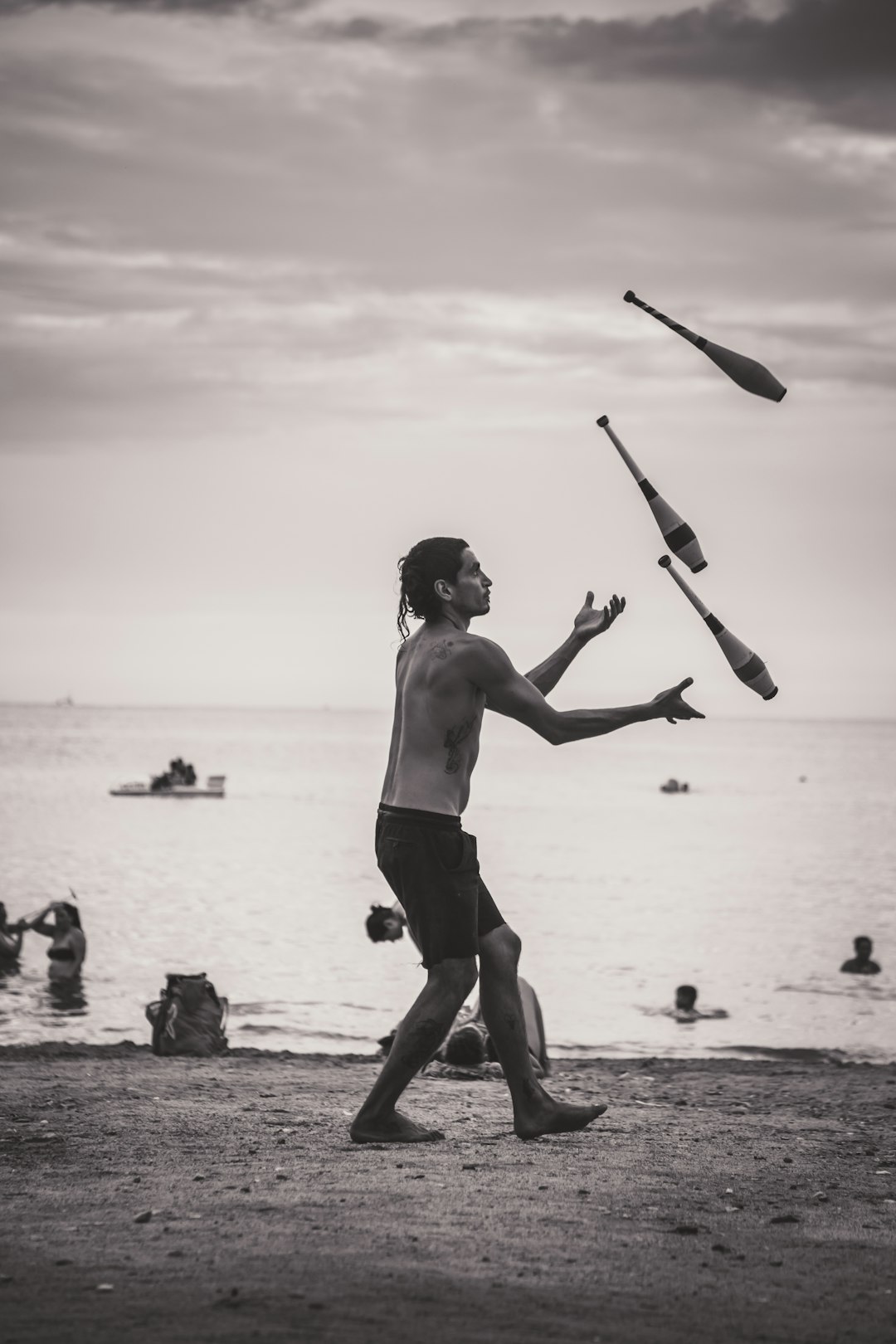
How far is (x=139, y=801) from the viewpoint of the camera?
71312 millimetres

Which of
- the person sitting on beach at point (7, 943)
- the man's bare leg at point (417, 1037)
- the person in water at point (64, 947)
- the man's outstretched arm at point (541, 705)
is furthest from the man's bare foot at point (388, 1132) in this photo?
the person sitting on beach at point (7, 943)

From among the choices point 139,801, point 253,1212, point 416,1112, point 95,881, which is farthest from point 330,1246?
point 139,801

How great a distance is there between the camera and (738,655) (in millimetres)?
7035

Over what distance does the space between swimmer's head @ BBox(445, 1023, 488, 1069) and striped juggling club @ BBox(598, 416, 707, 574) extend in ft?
16.0

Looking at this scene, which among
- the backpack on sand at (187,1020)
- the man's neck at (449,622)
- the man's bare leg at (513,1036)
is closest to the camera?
the man's bare leg at (513,1036)

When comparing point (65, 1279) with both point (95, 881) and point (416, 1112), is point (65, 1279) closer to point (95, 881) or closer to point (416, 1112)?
point (416, 1112)

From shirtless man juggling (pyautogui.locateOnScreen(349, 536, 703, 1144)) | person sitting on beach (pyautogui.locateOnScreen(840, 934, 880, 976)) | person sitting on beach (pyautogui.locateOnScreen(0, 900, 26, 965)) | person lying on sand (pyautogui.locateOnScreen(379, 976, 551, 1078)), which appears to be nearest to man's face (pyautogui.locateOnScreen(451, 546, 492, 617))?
shirtless man juggling (pyautogui.locateOnScreen(349, 536, 703, 1144))

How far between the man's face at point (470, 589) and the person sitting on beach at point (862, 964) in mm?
18396

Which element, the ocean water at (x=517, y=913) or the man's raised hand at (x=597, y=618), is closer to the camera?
the man's raised hand at (x=597, y=618)

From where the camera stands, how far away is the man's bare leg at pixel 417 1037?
6219mm

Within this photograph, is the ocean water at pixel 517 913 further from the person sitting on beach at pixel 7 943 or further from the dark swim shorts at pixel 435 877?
the dark swim shorts at pixel 435 877

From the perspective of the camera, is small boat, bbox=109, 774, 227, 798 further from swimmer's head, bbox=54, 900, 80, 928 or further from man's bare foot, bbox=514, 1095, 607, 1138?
man's bare foot, bbox=514, 1095, 607, 1138

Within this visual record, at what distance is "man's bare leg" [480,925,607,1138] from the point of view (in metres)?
6.45

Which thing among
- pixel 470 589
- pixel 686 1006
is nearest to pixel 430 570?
pixel 470 589
